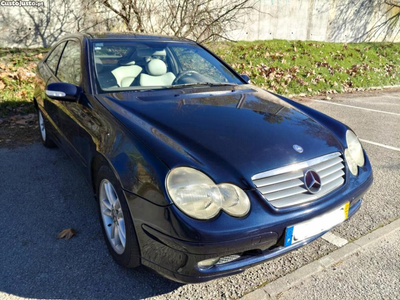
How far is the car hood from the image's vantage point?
5.98 ft

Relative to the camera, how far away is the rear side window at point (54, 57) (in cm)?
360

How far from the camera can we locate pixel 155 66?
3.16 metres

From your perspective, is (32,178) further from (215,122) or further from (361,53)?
(361,53)

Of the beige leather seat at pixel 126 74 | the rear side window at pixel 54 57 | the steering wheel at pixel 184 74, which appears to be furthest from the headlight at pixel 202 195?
the rear side window at pixel 54 57

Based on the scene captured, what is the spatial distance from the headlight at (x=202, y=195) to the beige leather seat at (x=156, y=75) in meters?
1.41

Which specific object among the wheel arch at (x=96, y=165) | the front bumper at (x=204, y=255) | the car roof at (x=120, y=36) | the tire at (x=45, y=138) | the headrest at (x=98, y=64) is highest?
the car roof at (x=120, y=36)

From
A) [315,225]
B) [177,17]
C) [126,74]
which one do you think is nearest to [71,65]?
[126,74]

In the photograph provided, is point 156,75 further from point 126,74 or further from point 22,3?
point 22,3

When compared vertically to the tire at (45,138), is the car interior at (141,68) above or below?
above

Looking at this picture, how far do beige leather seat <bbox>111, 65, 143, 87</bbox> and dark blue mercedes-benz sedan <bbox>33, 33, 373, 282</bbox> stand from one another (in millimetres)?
11

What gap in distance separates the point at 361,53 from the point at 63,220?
12.2 m

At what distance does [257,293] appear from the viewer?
1979 millimetres

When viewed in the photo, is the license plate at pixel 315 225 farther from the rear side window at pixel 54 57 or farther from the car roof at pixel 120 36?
the rear side window at pixel 54 57

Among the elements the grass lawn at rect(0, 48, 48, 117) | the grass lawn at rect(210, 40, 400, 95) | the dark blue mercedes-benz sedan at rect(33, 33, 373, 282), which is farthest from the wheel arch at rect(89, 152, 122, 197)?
the grass lawn at rect(210, 40, 400, 95)
